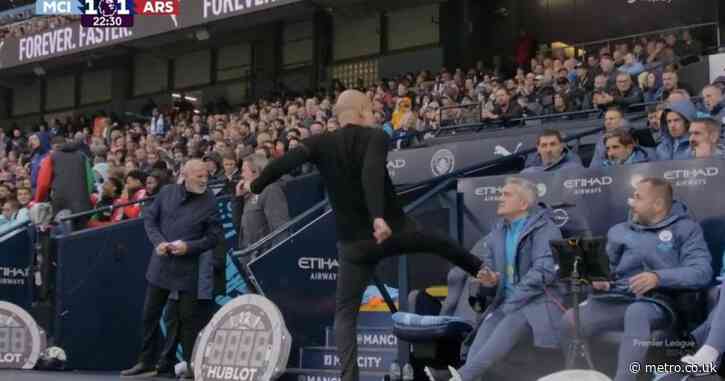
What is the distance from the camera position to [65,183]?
12.8 metres

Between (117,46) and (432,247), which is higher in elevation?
(117,46)

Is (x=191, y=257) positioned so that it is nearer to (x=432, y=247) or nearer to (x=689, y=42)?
(x=432, y=247)

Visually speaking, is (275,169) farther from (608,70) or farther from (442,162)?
(608,70)

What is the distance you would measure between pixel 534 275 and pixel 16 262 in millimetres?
6765

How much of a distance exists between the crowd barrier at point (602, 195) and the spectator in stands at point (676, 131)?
22.4 inches

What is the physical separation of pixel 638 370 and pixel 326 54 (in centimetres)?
1966

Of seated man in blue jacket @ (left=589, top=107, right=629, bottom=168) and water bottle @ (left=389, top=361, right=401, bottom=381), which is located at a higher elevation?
seated man in blue jacket @ (left=589, top=107, right=629, bottom=168)

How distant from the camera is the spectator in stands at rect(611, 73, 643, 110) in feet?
41.1

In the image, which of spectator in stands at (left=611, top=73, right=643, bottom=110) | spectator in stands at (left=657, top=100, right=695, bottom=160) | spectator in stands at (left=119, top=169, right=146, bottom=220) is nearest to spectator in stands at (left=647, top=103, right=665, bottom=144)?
spectator in stands at (left=657, top=100, right=695, bottom=160)

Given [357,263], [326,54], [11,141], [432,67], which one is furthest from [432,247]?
[11,141]

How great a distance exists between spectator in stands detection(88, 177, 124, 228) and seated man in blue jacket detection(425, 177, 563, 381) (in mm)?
5509

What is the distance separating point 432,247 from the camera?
668cm

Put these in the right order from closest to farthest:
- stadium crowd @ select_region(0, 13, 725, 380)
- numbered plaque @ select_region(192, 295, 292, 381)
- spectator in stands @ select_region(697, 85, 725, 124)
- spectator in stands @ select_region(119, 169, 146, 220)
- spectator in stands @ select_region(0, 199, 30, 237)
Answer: stadium crowd @ select_region(0, 13, 725, 380), numbered plaque @ select_region(192, 295, 292, 381), spectator in stands @ select_region(697, 85, 725, 124), spectator in stands @ select_region(119, 169, 146, 220), spectator in stands @ select_region(0, 199, 30, 237)

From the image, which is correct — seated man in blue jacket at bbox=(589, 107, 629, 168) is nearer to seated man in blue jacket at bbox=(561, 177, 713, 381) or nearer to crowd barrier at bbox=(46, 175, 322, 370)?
seated man in blue jacket at bbox=(561, 177, 713, 381)
